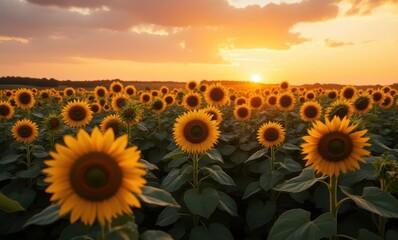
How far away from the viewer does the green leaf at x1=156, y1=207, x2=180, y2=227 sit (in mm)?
4961

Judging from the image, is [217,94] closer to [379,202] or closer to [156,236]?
[379,202]

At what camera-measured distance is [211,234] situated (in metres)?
4.92

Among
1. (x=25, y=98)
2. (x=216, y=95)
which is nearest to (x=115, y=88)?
(x=25, y=98)

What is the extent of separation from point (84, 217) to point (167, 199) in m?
0.64

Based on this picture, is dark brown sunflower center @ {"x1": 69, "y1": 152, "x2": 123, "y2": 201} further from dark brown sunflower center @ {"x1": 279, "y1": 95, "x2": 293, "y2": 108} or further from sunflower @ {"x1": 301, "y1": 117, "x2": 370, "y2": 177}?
dark brown sunflower center @ {"x1": 279, "y1": 95, "x2": 293, "y2": 108}

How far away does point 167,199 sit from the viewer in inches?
114

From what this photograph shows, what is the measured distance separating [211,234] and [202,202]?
1.78 feet

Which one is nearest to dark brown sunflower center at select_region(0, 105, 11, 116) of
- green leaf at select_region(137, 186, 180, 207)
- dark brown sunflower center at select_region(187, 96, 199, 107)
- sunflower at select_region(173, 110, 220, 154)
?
dark brown sunflower center at select_region(187, 96, 199, 107)

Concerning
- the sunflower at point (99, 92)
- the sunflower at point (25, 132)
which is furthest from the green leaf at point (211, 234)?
the sunflower at point (99, 92)

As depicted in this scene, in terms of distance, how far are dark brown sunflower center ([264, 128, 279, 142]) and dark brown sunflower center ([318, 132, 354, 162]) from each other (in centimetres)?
315

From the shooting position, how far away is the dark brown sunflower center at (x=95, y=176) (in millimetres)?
2572

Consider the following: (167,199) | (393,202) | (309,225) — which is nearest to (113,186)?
(167,199)

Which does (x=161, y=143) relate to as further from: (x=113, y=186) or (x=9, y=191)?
(x=113, y=186)

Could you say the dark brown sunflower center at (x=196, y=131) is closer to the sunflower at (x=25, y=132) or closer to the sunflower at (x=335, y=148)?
the sunflower at (x=335, y=148)
